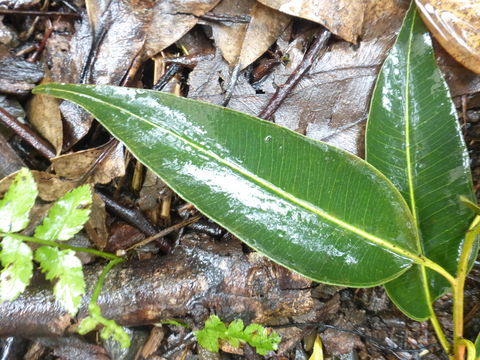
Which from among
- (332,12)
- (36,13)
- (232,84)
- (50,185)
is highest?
(332,12)

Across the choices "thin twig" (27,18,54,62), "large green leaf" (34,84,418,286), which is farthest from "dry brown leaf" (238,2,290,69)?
"thin twig" (27,18,54,62)

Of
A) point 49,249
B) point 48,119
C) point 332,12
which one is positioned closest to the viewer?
point 49,249

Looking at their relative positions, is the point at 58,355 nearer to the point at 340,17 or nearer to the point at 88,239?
the point at 88,239

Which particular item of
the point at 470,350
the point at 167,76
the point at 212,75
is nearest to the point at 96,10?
the point at 167,76

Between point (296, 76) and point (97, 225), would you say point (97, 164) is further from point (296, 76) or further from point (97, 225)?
point (296, 76)

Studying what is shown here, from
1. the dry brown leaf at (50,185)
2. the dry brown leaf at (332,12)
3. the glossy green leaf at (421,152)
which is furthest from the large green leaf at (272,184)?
the dry brown leaf at (332,12)

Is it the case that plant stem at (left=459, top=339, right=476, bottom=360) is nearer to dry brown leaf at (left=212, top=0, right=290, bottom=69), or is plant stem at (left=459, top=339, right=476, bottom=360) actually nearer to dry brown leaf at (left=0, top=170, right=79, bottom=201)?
dry brown leaf at (left=212, top=0, right=290, bottom=69)
